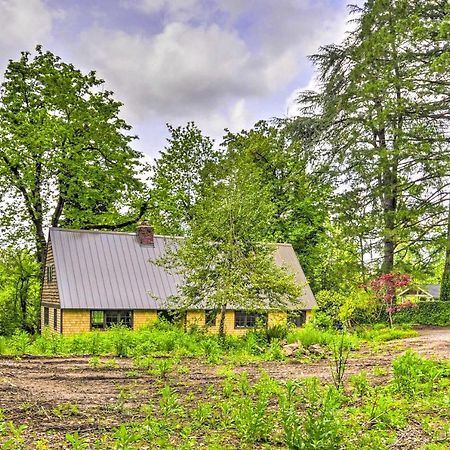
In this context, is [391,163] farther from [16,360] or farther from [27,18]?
[16,360]

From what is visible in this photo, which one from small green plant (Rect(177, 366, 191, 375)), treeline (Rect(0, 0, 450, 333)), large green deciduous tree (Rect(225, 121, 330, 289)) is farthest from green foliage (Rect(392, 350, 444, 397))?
large green deciduous tree (Rect(225, 121, 330, 289))

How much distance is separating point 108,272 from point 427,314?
1348cm

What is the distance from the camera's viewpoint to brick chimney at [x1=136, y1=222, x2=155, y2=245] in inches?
1001

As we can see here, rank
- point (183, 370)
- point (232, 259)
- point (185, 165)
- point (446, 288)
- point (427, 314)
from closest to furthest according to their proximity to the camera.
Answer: point (183, 370) < point (232, 259) < point (427, 314) < point (446, 288) < point (185, 165)

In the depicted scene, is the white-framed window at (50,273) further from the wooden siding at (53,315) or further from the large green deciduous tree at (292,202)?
the large green deciduous tree at (292,202)

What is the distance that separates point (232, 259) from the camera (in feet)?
53.1

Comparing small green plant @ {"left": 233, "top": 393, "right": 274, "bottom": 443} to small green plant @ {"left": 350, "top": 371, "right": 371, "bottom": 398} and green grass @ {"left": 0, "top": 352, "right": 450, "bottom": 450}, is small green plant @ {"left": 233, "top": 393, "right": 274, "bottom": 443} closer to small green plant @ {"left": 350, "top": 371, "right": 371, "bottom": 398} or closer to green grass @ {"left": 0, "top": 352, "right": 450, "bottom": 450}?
green grass @ {"left": 0, "top": 352, "right": 450, "bottom": 450}

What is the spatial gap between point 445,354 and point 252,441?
22.4 ft

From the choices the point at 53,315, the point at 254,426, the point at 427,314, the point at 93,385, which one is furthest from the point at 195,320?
the point at 254,426

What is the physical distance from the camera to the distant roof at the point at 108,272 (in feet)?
73.4

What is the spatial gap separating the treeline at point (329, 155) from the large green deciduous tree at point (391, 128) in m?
0.06

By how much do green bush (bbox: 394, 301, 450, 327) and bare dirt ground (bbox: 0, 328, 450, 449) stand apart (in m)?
10.5

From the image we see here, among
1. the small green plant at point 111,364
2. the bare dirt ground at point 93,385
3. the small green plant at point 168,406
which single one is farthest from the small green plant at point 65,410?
the small green plant at point 111,364

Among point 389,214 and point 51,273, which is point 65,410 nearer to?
point 389,214
